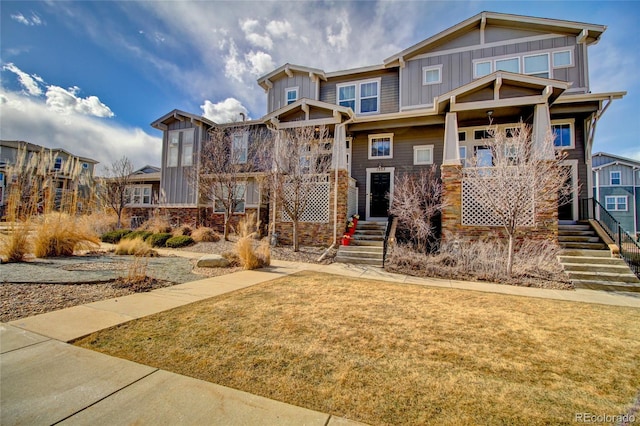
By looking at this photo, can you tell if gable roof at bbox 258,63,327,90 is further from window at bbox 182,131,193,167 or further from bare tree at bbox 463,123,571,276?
bare tree at bbox 463,123,571,276

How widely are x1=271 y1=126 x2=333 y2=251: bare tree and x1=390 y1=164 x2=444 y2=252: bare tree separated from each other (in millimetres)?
3382

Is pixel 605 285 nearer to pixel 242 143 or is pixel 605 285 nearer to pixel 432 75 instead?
pixel 432 75

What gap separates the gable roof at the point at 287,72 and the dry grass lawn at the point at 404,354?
14.1 meters

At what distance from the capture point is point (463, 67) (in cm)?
1369

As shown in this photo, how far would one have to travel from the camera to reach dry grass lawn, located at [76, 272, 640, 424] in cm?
223

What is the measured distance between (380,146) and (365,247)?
19.8ft

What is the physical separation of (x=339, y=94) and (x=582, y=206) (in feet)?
40.0

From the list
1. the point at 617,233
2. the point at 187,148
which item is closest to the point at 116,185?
the point at 187,148

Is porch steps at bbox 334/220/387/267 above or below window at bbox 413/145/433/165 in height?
below

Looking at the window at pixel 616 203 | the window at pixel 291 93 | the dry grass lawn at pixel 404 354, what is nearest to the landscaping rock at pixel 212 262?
the dry grass lawn at pixel 404 354

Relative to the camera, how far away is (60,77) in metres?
11.1

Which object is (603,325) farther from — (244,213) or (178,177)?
(178,177)

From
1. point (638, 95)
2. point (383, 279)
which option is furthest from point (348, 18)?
point (638, 95)

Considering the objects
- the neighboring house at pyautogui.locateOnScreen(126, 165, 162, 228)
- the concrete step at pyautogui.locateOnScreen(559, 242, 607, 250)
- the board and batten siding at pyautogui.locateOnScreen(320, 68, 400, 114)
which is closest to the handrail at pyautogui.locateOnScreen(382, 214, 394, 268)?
the concrete step at pyautogui.locateOnScreen(559, 242, 607, 250)
